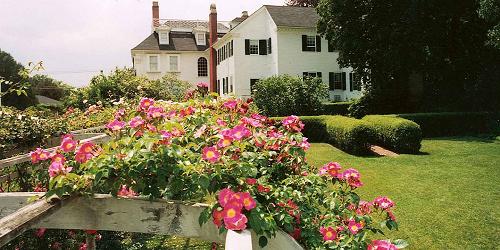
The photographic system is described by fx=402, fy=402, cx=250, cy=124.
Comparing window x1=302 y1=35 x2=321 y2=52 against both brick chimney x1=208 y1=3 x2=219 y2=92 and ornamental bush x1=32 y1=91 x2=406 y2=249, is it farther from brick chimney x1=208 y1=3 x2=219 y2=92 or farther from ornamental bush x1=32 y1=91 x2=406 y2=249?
ornamental bush x1=32 y1=91 x2=406 y2=249

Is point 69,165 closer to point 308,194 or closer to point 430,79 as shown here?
point 308,194

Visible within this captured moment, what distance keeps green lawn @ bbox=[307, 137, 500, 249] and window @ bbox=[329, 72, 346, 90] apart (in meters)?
17.4

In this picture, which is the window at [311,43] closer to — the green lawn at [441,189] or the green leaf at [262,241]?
the green lawn at [441,189]

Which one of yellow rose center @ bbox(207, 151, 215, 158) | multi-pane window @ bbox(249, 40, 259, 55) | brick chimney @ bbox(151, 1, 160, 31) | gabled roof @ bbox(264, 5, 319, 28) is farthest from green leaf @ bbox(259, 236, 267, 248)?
brick chimney @ bbox(151, 1, 160, 31)

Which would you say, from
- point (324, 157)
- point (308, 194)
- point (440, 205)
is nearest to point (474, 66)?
point (324, 157)

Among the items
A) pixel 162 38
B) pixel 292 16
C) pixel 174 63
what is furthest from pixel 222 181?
pixel 162 38

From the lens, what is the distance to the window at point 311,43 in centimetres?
3197

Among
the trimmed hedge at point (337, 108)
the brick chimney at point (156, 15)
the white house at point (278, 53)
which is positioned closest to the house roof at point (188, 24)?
the brick chimney at point (156, 15)

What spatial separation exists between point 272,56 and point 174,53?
14.5 metres

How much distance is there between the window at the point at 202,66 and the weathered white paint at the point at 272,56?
36.7 feet

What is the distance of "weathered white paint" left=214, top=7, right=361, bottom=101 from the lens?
31.2m

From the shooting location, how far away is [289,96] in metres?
22.6

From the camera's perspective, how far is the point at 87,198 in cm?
249

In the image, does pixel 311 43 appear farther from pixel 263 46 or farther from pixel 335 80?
pixel 263 46
